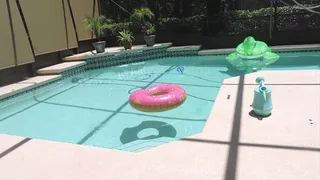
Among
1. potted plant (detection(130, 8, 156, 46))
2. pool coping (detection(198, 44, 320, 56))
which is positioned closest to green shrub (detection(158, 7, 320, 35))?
potted plant (detection(130, 8, 156, 46))

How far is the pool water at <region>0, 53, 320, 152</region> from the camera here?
3.76m

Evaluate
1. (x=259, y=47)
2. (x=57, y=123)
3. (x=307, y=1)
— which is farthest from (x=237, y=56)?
(x=57, y=123)

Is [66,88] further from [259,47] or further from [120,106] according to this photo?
[259,47]

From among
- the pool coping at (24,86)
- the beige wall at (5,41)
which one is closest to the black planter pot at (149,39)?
the pool coping at (24,86)

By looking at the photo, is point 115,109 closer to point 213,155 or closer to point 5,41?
point 213,155

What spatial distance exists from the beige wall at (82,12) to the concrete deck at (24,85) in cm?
305

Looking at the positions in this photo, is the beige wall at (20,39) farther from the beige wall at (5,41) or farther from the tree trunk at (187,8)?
the tree trunk at (187,8)

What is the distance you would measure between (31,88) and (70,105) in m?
1.57

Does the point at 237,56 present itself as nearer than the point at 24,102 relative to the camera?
No

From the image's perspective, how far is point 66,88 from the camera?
659 cm

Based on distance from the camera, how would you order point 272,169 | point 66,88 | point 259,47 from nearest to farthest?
1. point 272,169
2. point 66,88
3. point 259,47

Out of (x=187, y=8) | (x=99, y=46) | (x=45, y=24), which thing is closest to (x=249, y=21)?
(x=187, y=8)

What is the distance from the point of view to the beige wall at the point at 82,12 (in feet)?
30.7

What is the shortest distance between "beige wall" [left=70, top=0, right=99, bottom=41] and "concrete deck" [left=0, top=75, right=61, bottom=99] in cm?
305
